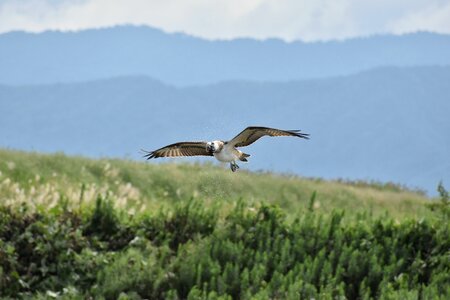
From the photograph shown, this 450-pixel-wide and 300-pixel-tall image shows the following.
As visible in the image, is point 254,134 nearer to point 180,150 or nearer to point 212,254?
point 180,150

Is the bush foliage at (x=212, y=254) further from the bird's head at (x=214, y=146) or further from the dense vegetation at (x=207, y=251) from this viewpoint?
the bird's head at (x=214, y=146)

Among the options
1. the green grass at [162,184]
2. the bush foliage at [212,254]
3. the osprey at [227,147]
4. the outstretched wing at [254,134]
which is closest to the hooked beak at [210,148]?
the osprey at [227,147]

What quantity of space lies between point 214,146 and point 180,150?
236 mm

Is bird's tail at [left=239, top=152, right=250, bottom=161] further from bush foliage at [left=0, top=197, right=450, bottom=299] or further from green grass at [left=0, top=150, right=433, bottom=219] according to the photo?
green grass at [left=0, top=150, right=433, bottom=219]

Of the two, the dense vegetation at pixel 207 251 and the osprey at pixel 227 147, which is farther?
the dense vegetation at pixel 207 251

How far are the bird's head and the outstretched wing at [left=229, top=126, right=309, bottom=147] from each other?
0.32ft

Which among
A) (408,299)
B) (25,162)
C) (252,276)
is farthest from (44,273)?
(25,162)

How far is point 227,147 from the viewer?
362 centimetres

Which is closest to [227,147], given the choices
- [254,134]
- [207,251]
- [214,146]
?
[214,146]

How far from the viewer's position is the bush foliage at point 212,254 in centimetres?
1475

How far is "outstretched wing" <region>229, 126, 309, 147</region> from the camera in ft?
12.2

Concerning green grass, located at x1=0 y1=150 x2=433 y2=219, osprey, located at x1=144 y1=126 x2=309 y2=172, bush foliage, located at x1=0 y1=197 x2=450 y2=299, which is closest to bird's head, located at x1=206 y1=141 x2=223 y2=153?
osprey, located at x1=144 y1=126 x2=309 y2=172

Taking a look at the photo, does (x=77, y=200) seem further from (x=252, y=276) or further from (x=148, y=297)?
(x=252, y=276)

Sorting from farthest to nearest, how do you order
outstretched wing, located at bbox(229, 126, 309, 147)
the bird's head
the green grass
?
the green grass < outstretched wing, located at bbox(229, 126, 309, 147) < the bird's head
